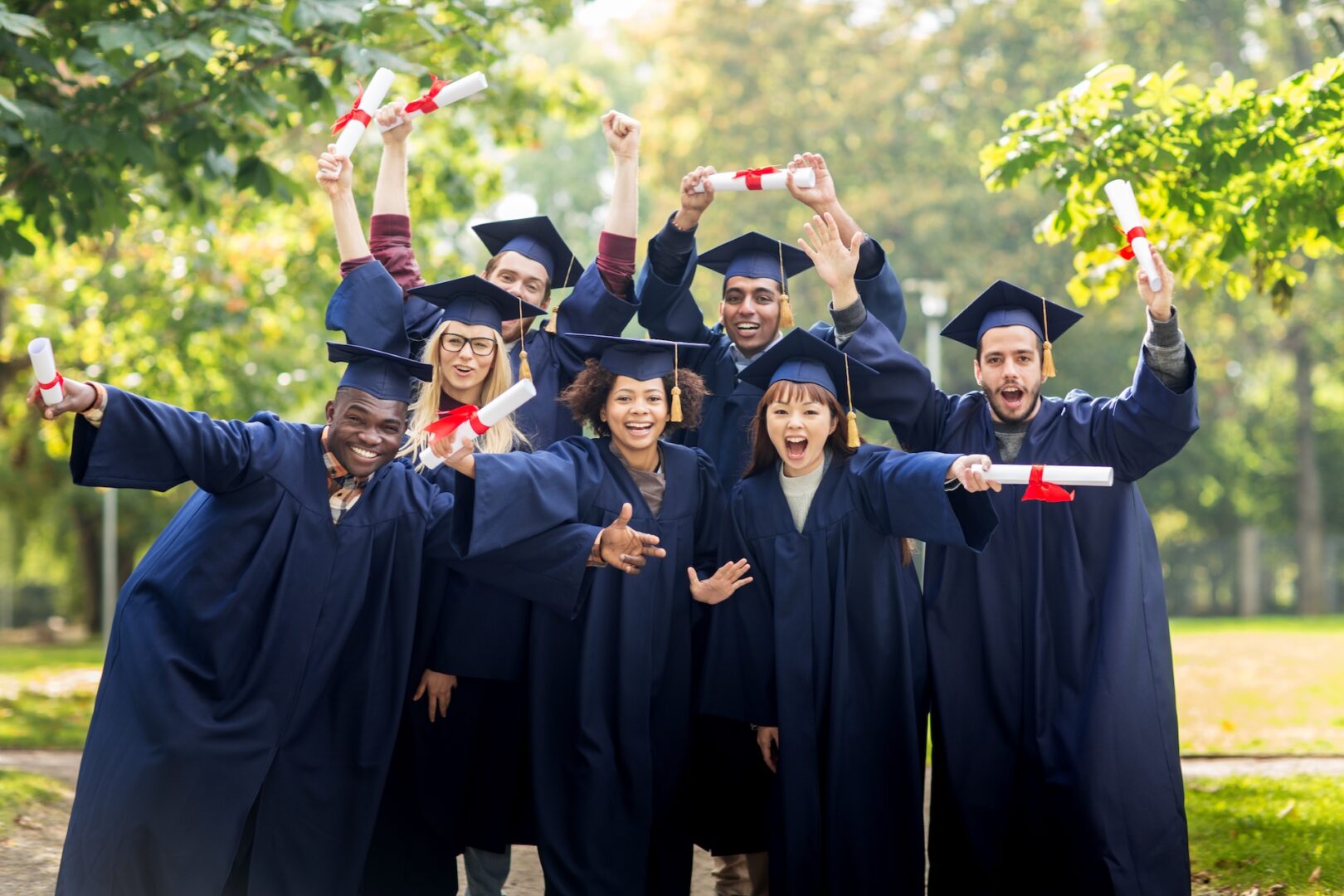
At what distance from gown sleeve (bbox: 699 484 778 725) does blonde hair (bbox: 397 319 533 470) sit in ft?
3.40

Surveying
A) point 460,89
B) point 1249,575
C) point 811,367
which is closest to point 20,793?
point 460,89

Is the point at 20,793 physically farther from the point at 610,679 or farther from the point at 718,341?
the point at 718,341

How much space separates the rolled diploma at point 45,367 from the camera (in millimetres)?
3938

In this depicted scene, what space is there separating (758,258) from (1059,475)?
241cm

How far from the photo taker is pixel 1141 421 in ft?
16.9

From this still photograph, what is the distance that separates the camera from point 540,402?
19.9ft

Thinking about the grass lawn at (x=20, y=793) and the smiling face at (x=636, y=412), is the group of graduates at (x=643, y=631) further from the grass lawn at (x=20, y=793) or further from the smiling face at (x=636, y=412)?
the grass lawn at (x=20, y=793)

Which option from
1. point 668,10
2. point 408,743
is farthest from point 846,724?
point 668,10

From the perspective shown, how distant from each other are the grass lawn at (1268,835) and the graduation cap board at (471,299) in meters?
3.85

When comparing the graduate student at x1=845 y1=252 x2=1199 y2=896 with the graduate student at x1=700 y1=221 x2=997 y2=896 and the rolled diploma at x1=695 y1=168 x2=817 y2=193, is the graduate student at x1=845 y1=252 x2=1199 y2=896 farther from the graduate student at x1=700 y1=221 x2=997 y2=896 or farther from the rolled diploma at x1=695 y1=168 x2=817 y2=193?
the rolled diploma at x1=695 y1=168 x2=817 y2=193

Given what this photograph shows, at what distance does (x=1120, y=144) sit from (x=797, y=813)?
3.77 metres

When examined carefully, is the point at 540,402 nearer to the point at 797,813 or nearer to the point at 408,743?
the point at 408,743

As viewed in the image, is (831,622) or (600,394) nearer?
(831,622)

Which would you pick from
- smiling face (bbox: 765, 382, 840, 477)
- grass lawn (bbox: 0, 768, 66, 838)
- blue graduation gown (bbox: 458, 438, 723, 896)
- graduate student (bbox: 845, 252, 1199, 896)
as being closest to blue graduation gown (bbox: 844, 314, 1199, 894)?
graduate student (bbox: 845, 252, 1199, 896)
